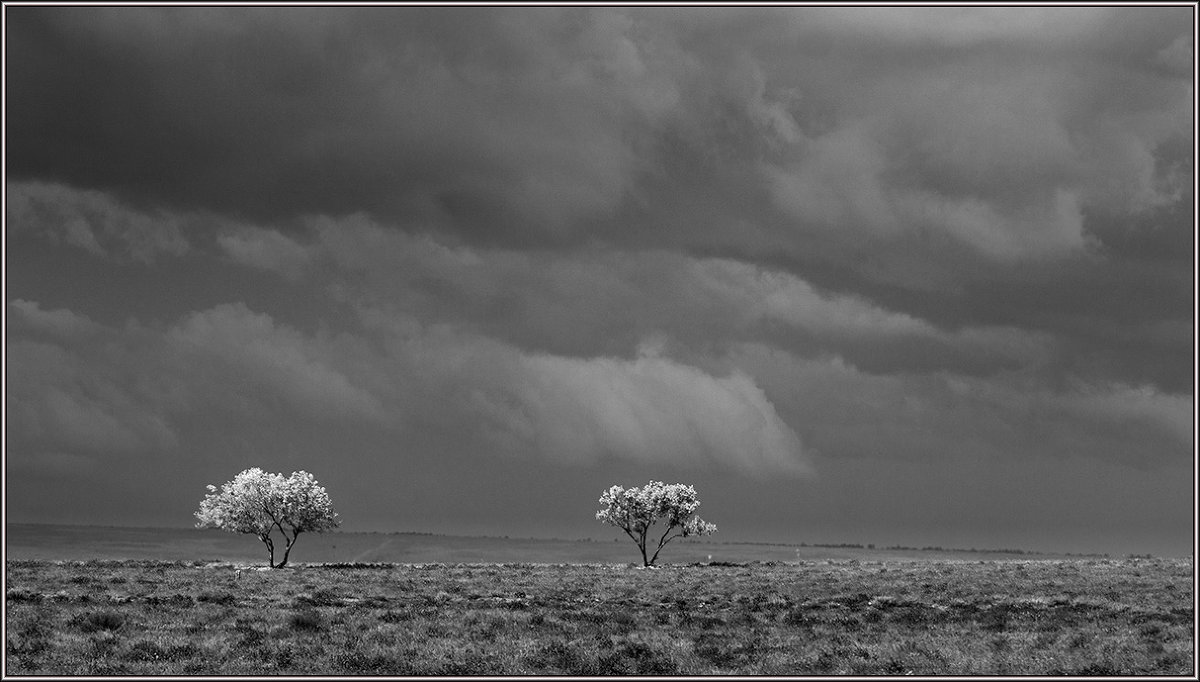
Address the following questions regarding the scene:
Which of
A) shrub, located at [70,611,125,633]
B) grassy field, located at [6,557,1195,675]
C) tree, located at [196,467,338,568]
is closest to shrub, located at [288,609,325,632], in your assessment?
grassy field, located at [6,557,1195,675]

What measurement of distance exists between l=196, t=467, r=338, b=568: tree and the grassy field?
3461cm

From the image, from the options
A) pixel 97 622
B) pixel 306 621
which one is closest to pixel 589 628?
pixel 306 621

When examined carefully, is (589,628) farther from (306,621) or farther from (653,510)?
(653,510)

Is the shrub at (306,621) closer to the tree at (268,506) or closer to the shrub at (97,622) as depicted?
the shrub at (97,622)

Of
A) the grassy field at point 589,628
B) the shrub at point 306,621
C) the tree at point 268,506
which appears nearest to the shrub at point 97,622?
the grassy field at point 589,628

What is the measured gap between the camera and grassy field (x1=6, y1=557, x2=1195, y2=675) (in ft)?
95.5

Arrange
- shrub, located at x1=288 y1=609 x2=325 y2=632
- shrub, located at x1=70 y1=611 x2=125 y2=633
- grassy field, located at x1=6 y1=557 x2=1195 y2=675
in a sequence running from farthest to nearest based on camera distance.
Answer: shrub, located at x1=288 y1=609 x2=325 y2=632, shrub, located at x1=70 y1=611 x2=125 y2=633, grassy field, located at x1=6 y1=557 x2=1195 y2=675

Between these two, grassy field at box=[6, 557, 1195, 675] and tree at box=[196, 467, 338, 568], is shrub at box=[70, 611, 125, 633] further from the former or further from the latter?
tree at box=[196, 467, 338, 568]

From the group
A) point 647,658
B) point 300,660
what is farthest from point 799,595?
point 300,660

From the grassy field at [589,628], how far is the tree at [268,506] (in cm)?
3461

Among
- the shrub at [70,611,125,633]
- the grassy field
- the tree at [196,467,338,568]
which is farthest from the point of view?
the tree at [196,467,338,568]

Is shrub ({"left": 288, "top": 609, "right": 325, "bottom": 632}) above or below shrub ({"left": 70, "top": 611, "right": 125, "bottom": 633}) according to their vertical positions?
above

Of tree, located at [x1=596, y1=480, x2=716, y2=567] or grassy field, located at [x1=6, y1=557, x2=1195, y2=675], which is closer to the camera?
grassy field, located at [x1=6, y1=557, x2=1195, y2=675]

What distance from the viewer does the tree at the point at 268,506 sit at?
95.8m
